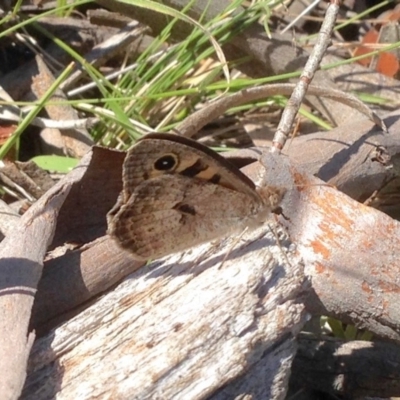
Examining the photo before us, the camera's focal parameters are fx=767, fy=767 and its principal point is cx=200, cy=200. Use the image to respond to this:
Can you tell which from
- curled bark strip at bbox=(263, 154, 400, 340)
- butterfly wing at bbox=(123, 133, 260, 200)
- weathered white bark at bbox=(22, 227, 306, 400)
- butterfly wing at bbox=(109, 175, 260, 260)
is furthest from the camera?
butterfly wing at bbox=(109, 175, 260, 260)

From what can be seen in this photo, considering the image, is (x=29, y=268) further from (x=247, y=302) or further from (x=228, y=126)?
(x=228, y=126)

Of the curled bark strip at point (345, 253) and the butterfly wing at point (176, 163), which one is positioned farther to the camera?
the butterfly wing at point (176, 163)

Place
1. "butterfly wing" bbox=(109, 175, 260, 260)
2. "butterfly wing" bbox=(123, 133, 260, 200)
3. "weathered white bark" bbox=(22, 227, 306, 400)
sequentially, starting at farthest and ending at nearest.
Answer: "butterfly wing" bbox=(109, 175, 260, 260) → "butterfly wing" bbox=(123, 133, 260, 200) → "weathered white bark" bbox=(22, 227, 306, 400)

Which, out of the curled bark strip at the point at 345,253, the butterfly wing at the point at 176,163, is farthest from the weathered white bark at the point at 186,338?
the butterfly wing at the point at 176,163

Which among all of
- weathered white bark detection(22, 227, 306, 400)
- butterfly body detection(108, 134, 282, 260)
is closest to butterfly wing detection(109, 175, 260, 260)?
butterfly body detection(108, 134, 282, 260)

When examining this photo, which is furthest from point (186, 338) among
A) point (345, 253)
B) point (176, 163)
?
point (176, 163)

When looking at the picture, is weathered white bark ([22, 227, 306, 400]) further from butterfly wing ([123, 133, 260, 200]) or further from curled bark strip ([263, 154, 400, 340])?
butterfly wing ([123, 133, 260, 200])

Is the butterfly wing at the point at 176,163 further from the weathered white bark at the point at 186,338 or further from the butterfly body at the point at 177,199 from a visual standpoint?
the weathered white bark at the point at 186,338

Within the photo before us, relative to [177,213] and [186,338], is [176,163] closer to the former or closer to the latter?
[177,213]
